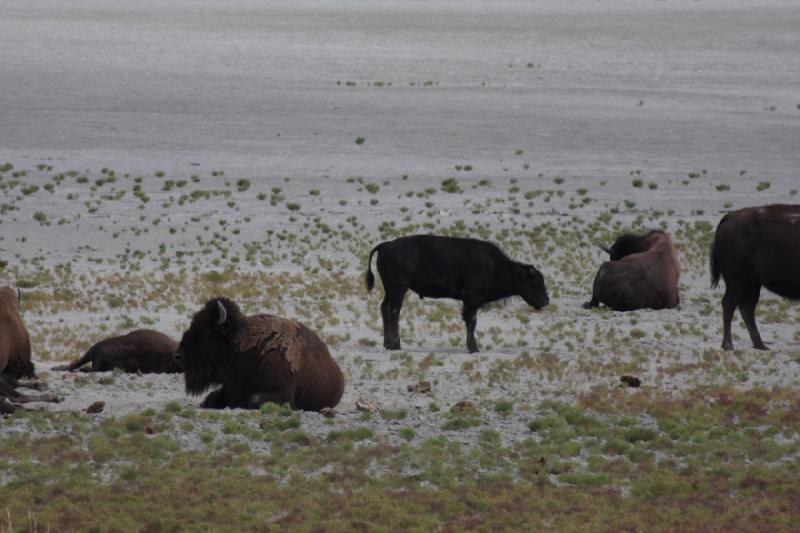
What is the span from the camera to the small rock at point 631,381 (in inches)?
585

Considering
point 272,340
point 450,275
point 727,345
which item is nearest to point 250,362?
point 272,340

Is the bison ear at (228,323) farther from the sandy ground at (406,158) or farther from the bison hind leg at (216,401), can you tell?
the sandy ground at (406,158)

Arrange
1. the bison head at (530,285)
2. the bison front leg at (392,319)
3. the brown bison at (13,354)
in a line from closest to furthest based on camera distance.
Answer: the brown bison at (13,354)
the bison front leg at (392,319)
the bison head at (530,285)

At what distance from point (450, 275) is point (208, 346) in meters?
6.02

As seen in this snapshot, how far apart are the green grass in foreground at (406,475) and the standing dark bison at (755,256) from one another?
4.95m

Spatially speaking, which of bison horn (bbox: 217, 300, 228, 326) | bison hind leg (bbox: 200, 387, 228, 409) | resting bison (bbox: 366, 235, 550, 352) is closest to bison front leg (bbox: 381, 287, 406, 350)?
resting bison (bbox: 366, 235, 550, 352)

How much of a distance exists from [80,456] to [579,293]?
13.5 m

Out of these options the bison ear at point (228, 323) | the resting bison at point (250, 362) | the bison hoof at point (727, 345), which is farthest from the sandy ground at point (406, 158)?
the bison ear at point (228, 323)

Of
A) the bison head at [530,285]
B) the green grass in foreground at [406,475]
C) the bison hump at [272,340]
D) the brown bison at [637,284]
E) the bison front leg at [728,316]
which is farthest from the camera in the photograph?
the brown bison at [637,284]

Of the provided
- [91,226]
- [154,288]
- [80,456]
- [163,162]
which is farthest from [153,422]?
[163,162]

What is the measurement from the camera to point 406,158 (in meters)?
41.9

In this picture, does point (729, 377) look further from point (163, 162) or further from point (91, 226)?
point (163, 162)

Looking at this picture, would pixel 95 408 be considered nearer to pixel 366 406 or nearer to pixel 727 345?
pixel 366 406

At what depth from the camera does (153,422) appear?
→ 12.5 meters
